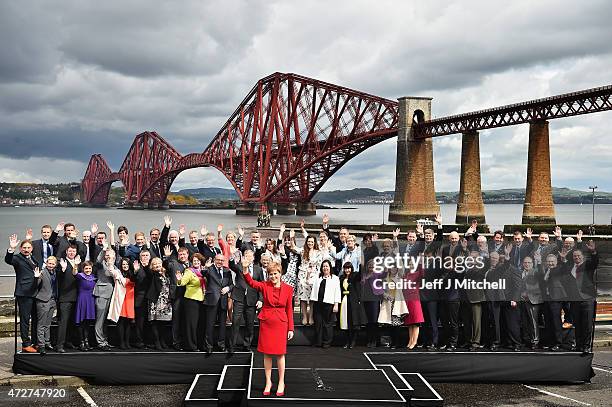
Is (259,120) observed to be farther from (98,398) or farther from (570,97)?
(98,398)

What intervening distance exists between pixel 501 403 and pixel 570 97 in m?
48.7

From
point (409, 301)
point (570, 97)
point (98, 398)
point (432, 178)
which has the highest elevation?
point (570, 97)

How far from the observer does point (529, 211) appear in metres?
52.2

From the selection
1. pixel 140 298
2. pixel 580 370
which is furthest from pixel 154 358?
pixel 580 370

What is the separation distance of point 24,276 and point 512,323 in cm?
741

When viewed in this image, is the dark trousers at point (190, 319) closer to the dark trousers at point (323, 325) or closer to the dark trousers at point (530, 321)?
the dark trousers at point (323, 325)

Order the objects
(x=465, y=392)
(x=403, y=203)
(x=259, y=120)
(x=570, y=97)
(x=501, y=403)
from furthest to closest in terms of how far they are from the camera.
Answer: (x=259, y=120) < (x=403, y=203) < (x=570, y=97) < (x=465, y=392) < (x=501, y=403)

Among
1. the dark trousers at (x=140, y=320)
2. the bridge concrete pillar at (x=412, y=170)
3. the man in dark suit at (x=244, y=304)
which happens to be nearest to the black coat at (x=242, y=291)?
the man in dark suit at (x=244, y=304)

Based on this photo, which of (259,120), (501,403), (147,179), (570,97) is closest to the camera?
(501,403)

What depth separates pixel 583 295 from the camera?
32.3ft

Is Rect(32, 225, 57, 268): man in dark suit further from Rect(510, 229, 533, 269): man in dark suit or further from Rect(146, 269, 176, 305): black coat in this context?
Rect(510, 229, 533, 269): man in dark suit

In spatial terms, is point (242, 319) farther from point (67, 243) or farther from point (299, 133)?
point (299, 133)

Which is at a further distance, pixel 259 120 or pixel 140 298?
pixel 259 120

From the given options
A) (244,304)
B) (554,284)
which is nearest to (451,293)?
(554,284)
